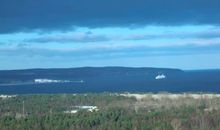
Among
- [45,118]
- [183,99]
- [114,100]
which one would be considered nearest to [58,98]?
[114,100]

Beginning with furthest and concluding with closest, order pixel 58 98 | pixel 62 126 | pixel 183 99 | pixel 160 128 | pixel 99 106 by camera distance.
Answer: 1. pixel 58 98
2. pixel 183 99
3. pixel 99 106
4. pixel 62 126
5. pixel 160 128

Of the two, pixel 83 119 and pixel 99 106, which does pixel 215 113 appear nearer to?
pixel 83 119

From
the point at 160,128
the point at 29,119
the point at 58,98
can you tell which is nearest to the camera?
the point at 160,128

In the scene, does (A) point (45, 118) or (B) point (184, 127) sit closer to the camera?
(B) point (184, 127)

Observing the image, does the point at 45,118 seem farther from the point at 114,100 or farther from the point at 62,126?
the point at 114,100

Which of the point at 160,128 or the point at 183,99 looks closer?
the point at 160,128

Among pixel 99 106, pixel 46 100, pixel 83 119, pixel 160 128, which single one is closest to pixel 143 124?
pixel 160 128

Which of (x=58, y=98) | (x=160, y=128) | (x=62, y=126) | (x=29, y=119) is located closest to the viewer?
(x=160, y=128)

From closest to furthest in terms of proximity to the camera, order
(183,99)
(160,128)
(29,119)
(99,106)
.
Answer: (160,128), (29,119), (99,106), (183,99)

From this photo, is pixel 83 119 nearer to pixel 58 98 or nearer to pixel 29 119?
pixel 29 119
